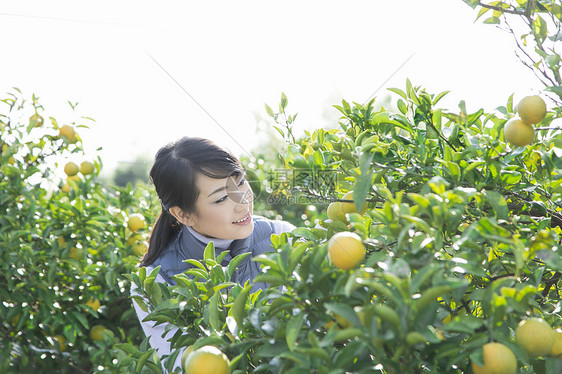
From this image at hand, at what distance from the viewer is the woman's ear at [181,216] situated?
5.25 feet

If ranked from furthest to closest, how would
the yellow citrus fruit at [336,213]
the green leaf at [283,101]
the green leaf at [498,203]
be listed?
the green leaf at [283,101]
the yellow citrus fruit at [336,213]
the green leaf at [498,203]

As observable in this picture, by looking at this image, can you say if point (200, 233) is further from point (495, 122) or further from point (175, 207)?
point (495, 122)

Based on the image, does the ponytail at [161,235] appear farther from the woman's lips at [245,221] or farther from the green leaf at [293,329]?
the green leaf at [293,329]

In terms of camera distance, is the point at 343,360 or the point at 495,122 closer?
the point at 343,360

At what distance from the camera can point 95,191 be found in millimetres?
2080

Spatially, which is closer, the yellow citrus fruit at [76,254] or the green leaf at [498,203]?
the green leaf at [498,203]

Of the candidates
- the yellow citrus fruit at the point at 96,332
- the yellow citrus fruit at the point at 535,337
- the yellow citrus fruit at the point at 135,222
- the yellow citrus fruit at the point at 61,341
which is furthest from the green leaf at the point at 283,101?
the yellow citrus fruit at the point at 61,341

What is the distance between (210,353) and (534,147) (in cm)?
69

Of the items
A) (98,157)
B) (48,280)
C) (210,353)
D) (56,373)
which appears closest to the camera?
(210,353)

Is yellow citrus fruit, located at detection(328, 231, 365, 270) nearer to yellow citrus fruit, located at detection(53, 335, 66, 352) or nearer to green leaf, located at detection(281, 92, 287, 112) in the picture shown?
green leaf, located at detection(281, 92, 287, 112)

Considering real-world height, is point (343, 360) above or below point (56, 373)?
above

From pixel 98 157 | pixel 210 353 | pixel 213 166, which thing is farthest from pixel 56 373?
pixel 210 353

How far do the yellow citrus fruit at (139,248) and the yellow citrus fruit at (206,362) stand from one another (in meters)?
1.26

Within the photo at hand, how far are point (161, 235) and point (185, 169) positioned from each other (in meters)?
0.26
